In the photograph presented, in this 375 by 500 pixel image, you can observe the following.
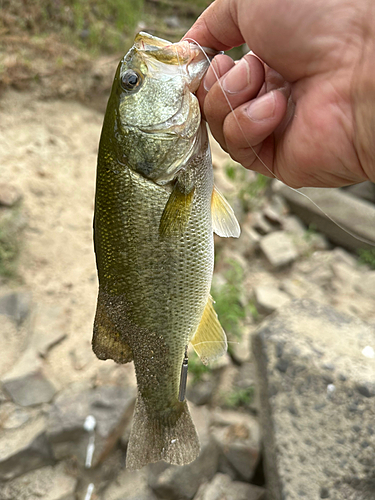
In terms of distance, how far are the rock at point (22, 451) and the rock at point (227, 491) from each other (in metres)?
1.00

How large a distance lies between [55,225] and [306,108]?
3.15 m

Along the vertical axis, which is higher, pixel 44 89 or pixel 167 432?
pixel 167 432

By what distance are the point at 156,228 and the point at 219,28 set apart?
779 millimetres

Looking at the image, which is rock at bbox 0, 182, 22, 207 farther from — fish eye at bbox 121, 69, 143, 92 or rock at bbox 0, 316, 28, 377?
fish eye at bbox 121, 69, 143, 92

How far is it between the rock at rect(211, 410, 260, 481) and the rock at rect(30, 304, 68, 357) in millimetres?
1368

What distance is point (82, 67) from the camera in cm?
503

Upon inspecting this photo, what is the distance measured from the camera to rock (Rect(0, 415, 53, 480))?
96.3 inches

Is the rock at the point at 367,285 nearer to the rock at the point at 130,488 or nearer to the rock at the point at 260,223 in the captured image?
the rock at the point at 260,223

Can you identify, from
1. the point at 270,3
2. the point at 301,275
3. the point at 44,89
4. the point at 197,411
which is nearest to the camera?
the point at 270,3

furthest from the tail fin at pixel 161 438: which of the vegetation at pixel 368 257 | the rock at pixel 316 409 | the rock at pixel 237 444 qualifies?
the vegetation at pixel 368 257

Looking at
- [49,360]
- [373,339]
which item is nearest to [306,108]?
[373,339]

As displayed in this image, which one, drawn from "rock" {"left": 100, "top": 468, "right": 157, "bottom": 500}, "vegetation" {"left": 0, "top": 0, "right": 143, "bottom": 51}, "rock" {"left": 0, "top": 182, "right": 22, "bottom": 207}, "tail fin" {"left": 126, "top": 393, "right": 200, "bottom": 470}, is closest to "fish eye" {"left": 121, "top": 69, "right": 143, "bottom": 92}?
"tail fin" {"left": 126, "top": 393, "right": 200, "bottom": 470}

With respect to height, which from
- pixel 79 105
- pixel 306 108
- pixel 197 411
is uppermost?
pixel 306 108

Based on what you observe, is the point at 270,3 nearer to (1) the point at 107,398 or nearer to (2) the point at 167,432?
(2) the point at 167,432
